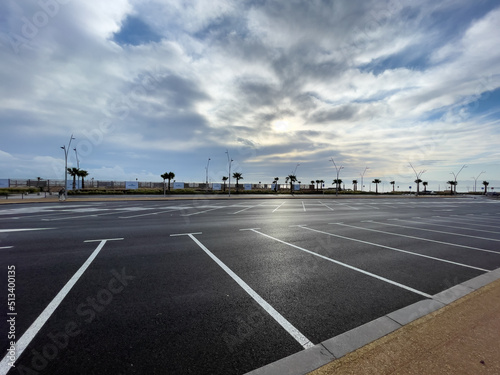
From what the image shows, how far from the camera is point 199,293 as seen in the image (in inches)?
163

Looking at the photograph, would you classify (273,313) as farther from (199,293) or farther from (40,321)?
(40,321)

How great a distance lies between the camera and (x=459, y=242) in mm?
8570

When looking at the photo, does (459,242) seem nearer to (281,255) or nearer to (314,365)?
(281,255)

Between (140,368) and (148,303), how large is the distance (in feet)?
4.76

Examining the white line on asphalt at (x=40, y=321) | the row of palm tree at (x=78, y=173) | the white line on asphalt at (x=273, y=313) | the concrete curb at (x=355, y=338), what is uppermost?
the row of palm tree at (x=78, y=173)

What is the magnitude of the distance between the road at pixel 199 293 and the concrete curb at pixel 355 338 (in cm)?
12

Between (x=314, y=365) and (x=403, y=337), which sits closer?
(x=314, y=365)

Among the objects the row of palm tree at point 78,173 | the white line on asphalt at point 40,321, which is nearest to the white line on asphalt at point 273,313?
the white line on asphalt at point 40,321

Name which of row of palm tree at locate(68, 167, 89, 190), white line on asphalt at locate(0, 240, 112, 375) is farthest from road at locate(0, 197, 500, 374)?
row of palm tree at locate(68, 167, 89, 190)

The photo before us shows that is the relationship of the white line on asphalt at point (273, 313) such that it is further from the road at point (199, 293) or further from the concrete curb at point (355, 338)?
the concrete curb at point (355, 338)

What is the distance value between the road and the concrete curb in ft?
0.39

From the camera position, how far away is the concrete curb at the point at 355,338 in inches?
94.5

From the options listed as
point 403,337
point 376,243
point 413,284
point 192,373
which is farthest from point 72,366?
point 376,243

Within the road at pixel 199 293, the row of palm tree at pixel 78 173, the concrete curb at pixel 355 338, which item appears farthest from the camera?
the row of palm tree at pixel 78 173
